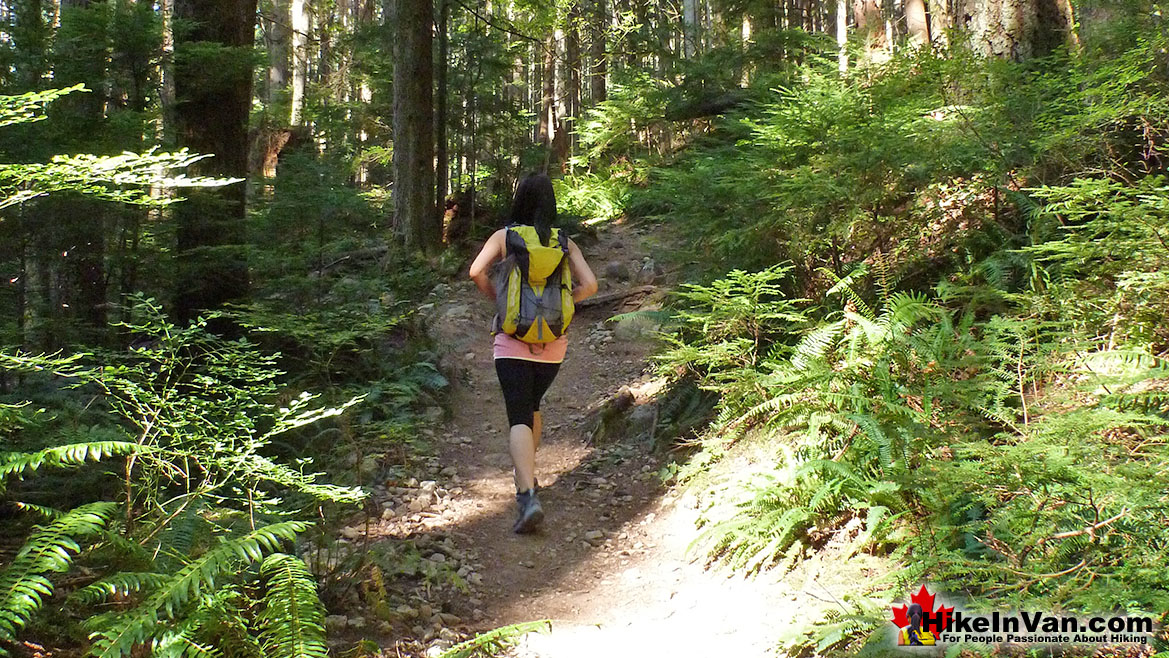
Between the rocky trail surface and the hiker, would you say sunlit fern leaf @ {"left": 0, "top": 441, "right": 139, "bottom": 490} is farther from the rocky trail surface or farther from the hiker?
the hiker

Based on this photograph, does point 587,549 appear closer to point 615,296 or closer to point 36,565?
point 36,565

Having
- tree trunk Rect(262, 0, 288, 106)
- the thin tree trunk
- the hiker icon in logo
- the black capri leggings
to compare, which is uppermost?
tree trunk Rect(262, 0, 288, 106)

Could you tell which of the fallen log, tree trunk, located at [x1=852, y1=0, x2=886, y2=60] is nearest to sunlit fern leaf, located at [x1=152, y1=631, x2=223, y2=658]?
tree trunk, located at [x1=852, y1=0, x2=886, y2=60]

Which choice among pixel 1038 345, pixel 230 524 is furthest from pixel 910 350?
pixel 230 524

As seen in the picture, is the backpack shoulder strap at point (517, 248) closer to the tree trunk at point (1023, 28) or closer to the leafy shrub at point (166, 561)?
the leafy shrub at point (166, 561)

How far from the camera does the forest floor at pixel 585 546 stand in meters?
3.79

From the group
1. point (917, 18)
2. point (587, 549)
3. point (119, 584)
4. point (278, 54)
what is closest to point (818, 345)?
point (587, 549)

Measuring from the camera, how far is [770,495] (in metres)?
4.32

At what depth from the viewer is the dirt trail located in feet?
12.5

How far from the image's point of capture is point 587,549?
17.3 ft

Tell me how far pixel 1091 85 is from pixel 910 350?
2.44 meters

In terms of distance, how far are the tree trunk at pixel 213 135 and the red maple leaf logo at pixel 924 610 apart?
17.9ft

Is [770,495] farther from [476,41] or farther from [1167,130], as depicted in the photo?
[476,41]

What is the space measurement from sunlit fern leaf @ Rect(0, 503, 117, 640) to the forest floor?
69.5 inches
